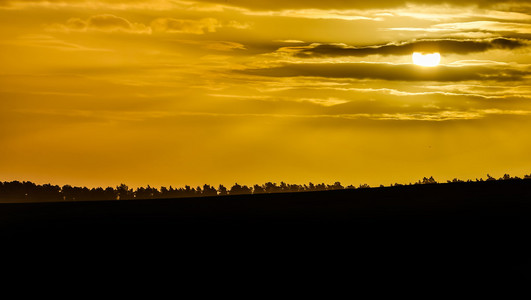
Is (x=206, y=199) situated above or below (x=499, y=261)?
above

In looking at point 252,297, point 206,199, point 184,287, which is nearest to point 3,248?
point 184,287

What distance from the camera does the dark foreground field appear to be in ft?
87.3

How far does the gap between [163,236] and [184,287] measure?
427 inches

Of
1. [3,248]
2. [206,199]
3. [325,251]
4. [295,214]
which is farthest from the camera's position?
[206,199]

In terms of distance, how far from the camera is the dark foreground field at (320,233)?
87.3ft

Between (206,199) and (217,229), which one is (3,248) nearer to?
(217,229)

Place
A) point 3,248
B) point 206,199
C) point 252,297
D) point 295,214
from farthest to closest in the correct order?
point 206,199 → point 295,214 → point 3,248 → point 252,297

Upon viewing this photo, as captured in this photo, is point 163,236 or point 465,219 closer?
point 163,236

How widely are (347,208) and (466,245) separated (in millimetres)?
14707

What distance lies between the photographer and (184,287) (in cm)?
2427

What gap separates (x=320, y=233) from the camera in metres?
34.3

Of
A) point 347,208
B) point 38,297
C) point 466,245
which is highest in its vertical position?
point 347,208

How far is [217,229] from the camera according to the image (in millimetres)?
36438

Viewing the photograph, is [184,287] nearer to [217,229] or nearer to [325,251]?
[325,251]
